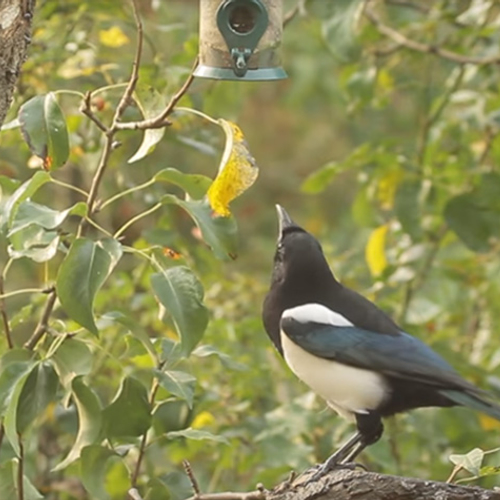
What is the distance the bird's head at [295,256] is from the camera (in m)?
2.58

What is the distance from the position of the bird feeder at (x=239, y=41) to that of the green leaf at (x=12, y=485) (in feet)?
2.51

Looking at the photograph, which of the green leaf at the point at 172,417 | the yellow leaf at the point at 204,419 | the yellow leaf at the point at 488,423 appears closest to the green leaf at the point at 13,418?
the green leaf at the point at 172,417

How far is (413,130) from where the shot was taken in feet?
21.0

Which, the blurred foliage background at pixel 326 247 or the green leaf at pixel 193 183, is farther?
the blurred foliage background at pixel 326 247

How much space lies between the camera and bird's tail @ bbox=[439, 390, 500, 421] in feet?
7.57

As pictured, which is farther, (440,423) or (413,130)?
(413,130)

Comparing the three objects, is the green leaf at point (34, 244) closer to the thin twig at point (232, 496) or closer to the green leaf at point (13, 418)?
the green leaf at point (13, 418)

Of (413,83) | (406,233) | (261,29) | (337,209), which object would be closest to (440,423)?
(406,233)

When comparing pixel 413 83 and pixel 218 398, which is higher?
pixel 413 83

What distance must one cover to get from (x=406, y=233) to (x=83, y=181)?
1.34 m

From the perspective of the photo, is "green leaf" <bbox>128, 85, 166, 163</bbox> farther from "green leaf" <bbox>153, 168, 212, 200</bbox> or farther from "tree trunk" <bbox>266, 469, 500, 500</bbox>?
"tree trunk" <bbox>266, 469, 500, 500</bbox>

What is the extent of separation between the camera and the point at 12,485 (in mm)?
2344

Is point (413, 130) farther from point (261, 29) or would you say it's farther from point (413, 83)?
point (261, 29)

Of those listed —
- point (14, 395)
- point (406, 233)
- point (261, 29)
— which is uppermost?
point (261, 29)
